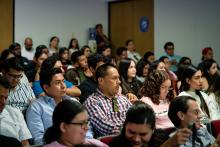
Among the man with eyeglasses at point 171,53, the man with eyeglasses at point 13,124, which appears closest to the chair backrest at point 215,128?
the man with eyeglasses at point 13,124

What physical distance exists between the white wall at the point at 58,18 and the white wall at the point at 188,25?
1.71 metres

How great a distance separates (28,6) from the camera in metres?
8.22

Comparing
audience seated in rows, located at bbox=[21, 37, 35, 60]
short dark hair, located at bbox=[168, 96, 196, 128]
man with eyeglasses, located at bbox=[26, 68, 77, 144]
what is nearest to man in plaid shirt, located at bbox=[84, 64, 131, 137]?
man with eyeglasses, located at bbox=[26, 68, 77, 144]

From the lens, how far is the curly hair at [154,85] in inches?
139

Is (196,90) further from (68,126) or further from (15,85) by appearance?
(68,126)

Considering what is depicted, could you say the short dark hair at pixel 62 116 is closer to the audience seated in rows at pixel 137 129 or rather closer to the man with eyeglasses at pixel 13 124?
the audience seated in rows at pixel 137 129

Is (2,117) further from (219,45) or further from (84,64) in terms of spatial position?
(219,45)

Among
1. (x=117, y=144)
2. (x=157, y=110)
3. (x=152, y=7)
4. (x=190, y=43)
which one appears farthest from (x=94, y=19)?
(x=117, y=144)

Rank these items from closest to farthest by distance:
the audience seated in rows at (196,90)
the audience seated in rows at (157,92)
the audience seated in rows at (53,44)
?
the audience seated in rows at (157,92) < the audience seated in rows at (196,90) < the audience seated in rows at (53,44)

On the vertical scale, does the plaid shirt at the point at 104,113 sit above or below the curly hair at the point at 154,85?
below

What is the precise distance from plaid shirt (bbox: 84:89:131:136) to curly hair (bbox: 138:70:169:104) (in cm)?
32

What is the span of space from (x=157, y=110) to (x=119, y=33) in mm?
6299

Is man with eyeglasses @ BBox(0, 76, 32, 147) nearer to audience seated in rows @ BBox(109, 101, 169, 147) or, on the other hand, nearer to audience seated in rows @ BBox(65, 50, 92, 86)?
audience seated in rows @ BBox(109, 101, 169, 147)

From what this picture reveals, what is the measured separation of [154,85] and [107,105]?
0.59 metres
